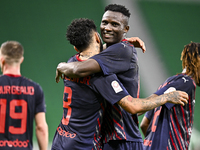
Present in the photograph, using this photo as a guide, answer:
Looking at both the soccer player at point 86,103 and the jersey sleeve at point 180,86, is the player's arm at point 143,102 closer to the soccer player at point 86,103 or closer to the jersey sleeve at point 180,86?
the soccer player at point 86,103

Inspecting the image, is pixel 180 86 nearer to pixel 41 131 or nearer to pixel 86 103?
pixel 86 103

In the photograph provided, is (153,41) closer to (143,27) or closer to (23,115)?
(143,27)

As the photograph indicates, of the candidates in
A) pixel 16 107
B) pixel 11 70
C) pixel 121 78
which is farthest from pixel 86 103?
pixel 11 70

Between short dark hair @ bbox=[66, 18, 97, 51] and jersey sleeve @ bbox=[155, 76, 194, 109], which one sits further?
jersey sleeve @ bbox=[155, 76, 194, 109]

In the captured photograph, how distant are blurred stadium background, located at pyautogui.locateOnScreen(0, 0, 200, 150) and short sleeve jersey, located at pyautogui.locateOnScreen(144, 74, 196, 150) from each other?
11.2ft

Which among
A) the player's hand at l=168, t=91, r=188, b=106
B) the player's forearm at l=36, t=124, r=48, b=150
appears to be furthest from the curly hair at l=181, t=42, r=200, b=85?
the player's forearm at l=36, t=124, r=48, b=150

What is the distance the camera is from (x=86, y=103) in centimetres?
251

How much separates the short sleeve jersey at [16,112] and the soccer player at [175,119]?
1.26 m

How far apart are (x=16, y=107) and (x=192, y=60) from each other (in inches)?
74.5

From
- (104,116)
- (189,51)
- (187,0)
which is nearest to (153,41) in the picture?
(187,0)

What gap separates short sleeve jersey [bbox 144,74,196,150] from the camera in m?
3.13

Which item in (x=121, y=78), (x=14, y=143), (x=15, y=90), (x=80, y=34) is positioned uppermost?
(x=80, y=34)

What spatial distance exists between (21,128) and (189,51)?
1.95m

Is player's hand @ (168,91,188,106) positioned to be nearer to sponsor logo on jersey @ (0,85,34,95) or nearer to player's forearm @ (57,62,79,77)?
player's forearm @ (57,62,79,77)
